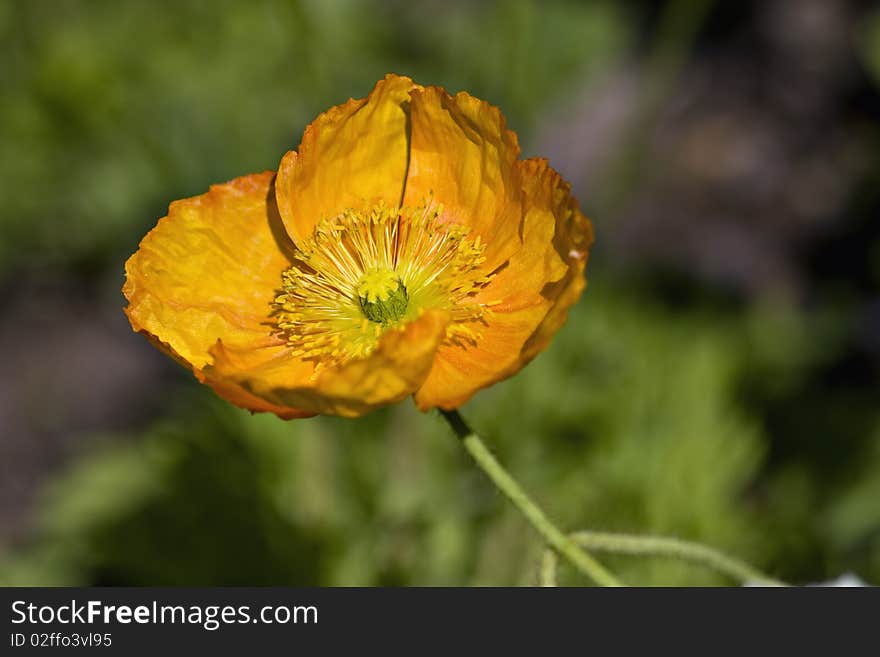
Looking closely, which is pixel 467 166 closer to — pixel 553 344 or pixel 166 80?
pixel 553 344

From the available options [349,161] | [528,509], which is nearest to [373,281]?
[349,161]

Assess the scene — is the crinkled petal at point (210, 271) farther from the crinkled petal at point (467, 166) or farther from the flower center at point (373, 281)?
the crinkled petal at point (467, 166)

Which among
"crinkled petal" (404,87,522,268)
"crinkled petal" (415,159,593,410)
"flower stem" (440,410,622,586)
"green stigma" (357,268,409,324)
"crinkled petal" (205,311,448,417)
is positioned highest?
"crinkled petal" (404,87,522,268)

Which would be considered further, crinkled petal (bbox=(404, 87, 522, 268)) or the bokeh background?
the bokeh background

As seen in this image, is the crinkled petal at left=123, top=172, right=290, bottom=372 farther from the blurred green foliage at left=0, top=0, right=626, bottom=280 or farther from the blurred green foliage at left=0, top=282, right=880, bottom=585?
the blurred green foliage at left=0, top=0, right=626, bottom=280

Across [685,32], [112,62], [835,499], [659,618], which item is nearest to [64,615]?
[659,618]

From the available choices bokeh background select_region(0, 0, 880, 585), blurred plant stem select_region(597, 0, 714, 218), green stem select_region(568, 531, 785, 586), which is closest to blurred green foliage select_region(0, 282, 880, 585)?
bokeh background select_region(0, 0, 880, 585)
